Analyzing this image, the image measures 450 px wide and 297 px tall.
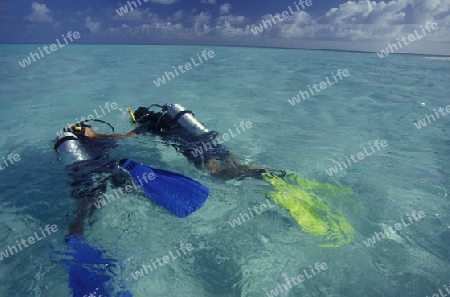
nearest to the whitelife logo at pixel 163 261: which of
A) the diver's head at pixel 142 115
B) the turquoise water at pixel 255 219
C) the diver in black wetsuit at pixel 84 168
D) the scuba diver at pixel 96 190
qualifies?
the turquoise water at pixel 255 219

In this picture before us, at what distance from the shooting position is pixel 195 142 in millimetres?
6477

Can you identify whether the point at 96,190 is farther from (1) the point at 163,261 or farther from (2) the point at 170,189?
(1) the point at 163,261

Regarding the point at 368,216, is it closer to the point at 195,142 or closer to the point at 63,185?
the point at 195,142

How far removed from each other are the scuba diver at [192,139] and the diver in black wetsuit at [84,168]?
1.21 ft

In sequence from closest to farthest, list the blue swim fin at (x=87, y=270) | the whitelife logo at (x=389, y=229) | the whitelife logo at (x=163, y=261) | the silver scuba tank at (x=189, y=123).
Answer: the blue swim fin at (x=87, y=270)
the whitelife logo at (x=163, y=261)
the whitelife logo at (x=389, y=229)
the silver scuba tank at (x=189, y=123)

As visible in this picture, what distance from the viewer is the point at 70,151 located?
18.1ft

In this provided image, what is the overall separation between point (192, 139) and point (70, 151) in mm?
2562

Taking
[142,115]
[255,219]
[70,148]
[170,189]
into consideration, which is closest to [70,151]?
[70,148]

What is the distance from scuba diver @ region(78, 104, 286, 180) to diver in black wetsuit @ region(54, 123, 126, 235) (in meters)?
0.37

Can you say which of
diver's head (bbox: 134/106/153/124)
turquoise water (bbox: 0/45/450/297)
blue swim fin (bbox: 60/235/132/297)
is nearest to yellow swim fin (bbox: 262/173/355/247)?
turquoise water (bbox: 0/45/450/297)

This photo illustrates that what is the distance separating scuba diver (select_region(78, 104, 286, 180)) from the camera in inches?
228

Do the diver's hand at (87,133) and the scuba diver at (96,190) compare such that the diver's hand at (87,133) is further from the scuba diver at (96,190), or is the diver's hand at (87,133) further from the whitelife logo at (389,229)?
the whitelife logo at (389,229)

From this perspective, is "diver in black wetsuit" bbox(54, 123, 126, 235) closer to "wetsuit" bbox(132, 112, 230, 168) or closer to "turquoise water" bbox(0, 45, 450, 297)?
"turquoise water" bbox(0, 45, 450, 297)

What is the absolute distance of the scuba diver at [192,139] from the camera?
228 inches
